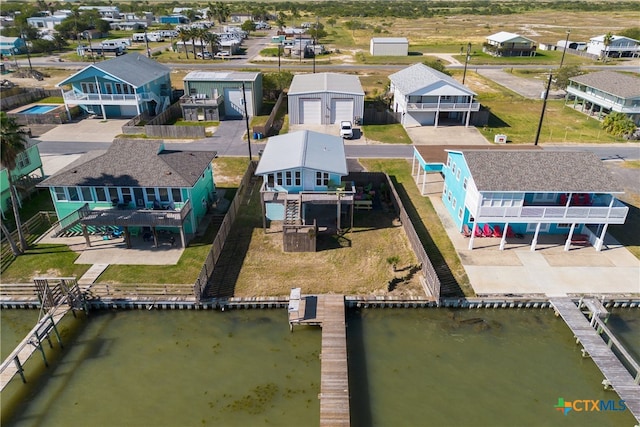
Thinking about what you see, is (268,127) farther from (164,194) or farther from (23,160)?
(23,160)

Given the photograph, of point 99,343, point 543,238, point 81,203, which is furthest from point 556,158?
point 81,203

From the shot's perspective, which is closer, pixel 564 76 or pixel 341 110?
pixel 341 110

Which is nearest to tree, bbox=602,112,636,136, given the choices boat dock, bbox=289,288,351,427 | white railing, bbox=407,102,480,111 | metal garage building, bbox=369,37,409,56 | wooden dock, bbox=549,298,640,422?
white railing, bbox=407,102,480,111

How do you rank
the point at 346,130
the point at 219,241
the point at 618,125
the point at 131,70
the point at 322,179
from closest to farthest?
the point at 219,241
the point at 322,179
the point at 346,130
the point at 618,125
the point at 131,70

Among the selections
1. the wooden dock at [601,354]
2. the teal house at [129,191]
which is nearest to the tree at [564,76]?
the wooden dock at [601,354]

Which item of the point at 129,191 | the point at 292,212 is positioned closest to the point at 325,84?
the point at 292,212

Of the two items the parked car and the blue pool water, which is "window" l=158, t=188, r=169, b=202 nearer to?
the parked car
